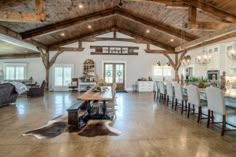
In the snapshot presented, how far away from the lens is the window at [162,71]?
Result: 13.0 metres

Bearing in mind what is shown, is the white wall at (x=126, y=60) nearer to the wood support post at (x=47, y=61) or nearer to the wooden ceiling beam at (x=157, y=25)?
the wood support post at (x=47, y=61)

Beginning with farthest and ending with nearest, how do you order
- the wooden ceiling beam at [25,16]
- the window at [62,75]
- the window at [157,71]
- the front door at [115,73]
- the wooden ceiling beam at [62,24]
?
the window at [157,71], the front door at [115,73], the window at [62,75], the wooden ceiling beam at [62,24], the wooden ceiling beam at [25,16]

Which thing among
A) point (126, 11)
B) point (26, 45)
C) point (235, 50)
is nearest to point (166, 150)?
point (235, 50)

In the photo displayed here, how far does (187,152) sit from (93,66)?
10322 mm

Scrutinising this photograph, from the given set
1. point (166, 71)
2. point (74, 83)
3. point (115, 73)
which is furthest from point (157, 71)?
point (74, 83)

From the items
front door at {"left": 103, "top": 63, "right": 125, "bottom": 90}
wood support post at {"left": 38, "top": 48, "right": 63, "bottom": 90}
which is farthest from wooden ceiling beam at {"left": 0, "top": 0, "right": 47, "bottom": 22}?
front door at {"left": 103, "top": 63, "right": 125, "bottom": 90}

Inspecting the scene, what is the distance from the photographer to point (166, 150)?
2867 mm

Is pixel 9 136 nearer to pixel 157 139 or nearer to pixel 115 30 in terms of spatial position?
pixel 157 139

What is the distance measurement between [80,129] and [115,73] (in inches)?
356

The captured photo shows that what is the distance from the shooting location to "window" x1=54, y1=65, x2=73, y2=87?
12.3 m

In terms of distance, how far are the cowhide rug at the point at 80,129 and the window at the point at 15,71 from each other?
9215 millimetres

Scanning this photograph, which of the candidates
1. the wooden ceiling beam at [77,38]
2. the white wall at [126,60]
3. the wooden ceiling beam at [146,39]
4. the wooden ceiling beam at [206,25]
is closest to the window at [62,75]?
the white wall at [126,60]

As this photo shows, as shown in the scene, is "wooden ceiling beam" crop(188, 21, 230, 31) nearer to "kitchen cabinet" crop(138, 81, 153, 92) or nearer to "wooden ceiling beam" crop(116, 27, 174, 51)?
"wooden ceiling beam" crop(116, 27, 174, 51)

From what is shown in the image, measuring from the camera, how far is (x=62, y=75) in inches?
489
